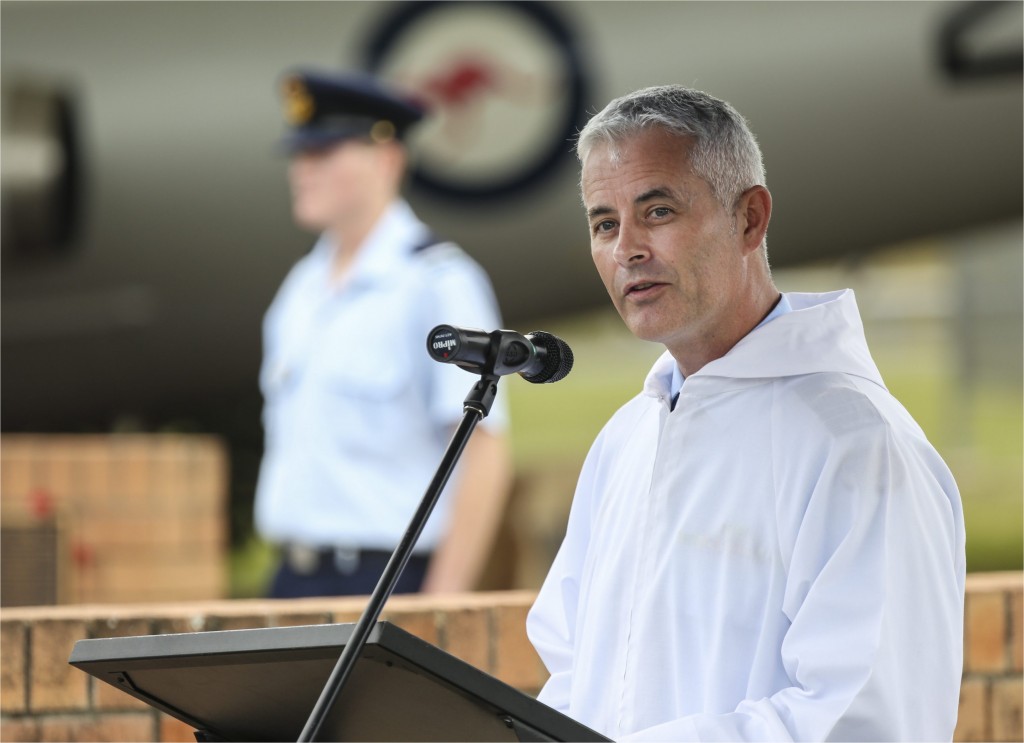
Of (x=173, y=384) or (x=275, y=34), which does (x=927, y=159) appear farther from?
(x=173, y=384)

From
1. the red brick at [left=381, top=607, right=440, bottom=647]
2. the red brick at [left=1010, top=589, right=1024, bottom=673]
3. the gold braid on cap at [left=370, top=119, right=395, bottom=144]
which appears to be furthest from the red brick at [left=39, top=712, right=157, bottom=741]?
the gold braid on cap at [left=370, top=119, right=395, bottom=144]

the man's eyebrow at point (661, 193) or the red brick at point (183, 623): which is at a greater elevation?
the man's eyebrow at point (661, 193)

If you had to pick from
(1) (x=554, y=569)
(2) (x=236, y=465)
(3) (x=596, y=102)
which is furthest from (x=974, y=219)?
(1) (x=554, y=569)

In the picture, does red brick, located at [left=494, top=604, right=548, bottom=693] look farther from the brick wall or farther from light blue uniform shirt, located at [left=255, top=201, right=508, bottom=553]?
light blue uniform shirt, located at [left=255, top=201, right=508, bottom=553]

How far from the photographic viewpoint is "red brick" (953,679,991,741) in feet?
8.20

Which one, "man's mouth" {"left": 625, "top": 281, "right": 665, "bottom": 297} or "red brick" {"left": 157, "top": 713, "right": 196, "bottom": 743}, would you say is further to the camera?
"red brick" {"left": 157, "top": 713, "right": 196, "bottom": 743}

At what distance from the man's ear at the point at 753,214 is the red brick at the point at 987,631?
39.5 inches

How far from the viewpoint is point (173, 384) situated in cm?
727

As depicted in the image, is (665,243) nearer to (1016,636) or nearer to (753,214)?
(753,214)

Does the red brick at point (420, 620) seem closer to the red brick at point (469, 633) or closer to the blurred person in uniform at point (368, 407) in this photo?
the red brick at point (469, 633)

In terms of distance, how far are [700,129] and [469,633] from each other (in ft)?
3.57

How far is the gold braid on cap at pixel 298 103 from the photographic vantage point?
378cm

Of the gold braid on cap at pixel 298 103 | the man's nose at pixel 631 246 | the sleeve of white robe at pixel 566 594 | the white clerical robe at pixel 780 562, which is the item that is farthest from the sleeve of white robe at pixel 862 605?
the gold braid on cap at pixel 298 103

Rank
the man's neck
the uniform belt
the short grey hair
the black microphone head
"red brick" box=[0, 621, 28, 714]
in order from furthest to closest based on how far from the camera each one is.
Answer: the man's neck, the uniform belt, "red brick" box=[0, 621, 28, 714], the short grey hair, the black microphone head
